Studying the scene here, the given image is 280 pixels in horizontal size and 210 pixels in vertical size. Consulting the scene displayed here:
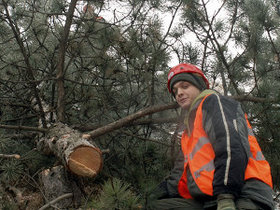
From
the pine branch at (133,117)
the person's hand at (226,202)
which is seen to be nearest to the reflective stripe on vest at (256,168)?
the person's hand at (226,202)

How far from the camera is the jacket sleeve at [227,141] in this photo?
53.9 inches

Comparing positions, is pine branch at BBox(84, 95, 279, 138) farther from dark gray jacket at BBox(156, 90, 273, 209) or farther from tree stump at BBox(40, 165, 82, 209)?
dark gray jacket at BBox(156, 90, 273, 209)

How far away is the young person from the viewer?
1.38m

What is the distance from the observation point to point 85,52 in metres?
3.30

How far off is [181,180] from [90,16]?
2247 mm

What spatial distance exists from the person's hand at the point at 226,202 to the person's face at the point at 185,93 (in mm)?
905

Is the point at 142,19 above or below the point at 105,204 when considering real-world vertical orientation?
above

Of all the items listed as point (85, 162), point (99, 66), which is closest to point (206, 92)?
point (85, 162)

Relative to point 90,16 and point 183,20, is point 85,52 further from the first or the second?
point 183,20

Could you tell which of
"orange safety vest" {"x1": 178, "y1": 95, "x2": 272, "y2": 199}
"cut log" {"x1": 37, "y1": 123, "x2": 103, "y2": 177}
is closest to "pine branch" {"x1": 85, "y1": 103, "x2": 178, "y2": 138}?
"cut log" {"x1": 37, "y1": 123, "x2": 103, "y2": 177}

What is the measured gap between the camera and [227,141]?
1448 mm

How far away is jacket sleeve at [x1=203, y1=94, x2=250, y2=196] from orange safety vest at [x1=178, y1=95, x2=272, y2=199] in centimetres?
6

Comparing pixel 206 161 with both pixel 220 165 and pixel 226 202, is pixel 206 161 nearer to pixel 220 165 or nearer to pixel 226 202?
pixel 220 165

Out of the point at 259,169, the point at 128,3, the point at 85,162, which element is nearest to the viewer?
the point at 259,169
